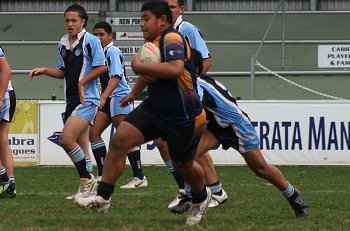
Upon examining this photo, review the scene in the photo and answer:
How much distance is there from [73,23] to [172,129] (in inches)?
117

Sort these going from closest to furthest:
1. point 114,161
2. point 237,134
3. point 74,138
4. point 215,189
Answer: point 114,161, point 237,134, point 215,189, point 74,138

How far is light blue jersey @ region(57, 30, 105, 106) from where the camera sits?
1027 cm

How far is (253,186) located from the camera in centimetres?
1241

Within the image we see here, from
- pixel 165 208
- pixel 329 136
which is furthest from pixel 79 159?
pixel 329 136

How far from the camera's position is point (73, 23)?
10203 mm

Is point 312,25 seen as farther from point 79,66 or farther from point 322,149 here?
point 79,66

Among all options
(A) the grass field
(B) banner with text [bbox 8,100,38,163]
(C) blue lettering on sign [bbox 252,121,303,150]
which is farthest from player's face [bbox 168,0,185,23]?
(B) banner with text [bbox 8,100,38,163]

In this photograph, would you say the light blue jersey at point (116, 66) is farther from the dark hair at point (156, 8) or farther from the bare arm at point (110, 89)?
the dark hair at point (156, 8)

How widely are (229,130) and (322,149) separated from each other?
29.2ft

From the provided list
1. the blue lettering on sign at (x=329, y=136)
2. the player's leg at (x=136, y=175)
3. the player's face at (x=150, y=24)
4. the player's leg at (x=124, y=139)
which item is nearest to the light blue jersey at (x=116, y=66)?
the player's leg at (x=136, y=175)

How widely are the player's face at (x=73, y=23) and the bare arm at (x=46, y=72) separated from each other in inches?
16.9

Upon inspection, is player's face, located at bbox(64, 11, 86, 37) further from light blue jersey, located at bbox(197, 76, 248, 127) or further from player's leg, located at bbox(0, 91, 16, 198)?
light blue jersey, located at bbox(197, 76, 248, 127)

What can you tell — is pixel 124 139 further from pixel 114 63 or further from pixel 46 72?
pixel 114 63

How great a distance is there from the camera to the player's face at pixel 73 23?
1019 centimetres
